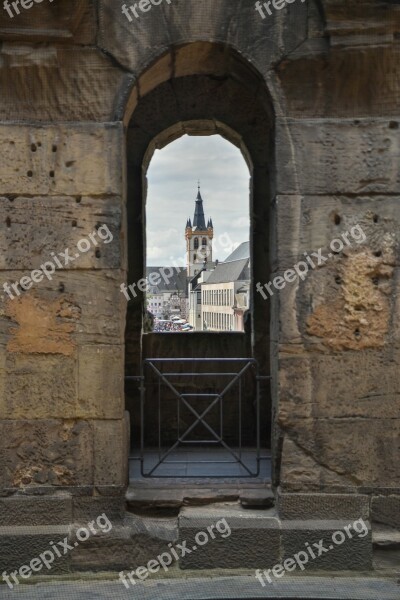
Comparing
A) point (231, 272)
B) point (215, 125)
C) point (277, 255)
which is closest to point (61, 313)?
point (277, 255)

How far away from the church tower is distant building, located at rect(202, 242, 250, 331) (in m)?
16.0

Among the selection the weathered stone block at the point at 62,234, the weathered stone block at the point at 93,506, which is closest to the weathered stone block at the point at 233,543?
the weathered stone block at the point at 93,506

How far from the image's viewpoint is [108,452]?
4156mm

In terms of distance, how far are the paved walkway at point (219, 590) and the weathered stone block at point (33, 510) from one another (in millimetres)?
417

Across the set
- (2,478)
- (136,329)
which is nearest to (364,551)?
(2,478)

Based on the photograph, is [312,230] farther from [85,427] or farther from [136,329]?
[136,329]

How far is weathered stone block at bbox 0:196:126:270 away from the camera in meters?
4.12

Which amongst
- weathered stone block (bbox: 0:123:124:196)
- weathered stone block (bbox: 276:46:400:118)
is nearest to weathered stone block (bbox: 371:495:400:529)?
weathered stone block (bbox: 276:46:400:118)

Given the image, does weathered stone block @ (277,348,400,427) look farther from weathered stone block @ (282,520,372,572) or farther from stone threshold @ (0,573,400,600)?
stone threshold @ (0,573,400,600)

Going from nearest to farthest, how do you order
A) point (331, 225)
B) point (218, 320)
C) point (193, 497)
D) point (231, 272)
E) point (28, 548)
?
point (28, 548) → point (331, 225) → point (193, 497) → point (218, 320) → point (231, 272)

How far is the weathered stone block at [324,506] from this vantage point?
13.6 ft

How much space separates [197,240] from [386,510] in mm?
61093

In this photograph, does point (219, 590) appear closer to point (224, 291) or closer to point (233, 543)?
point (233, 543)

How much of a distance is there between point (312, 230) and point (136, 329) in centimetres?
267
